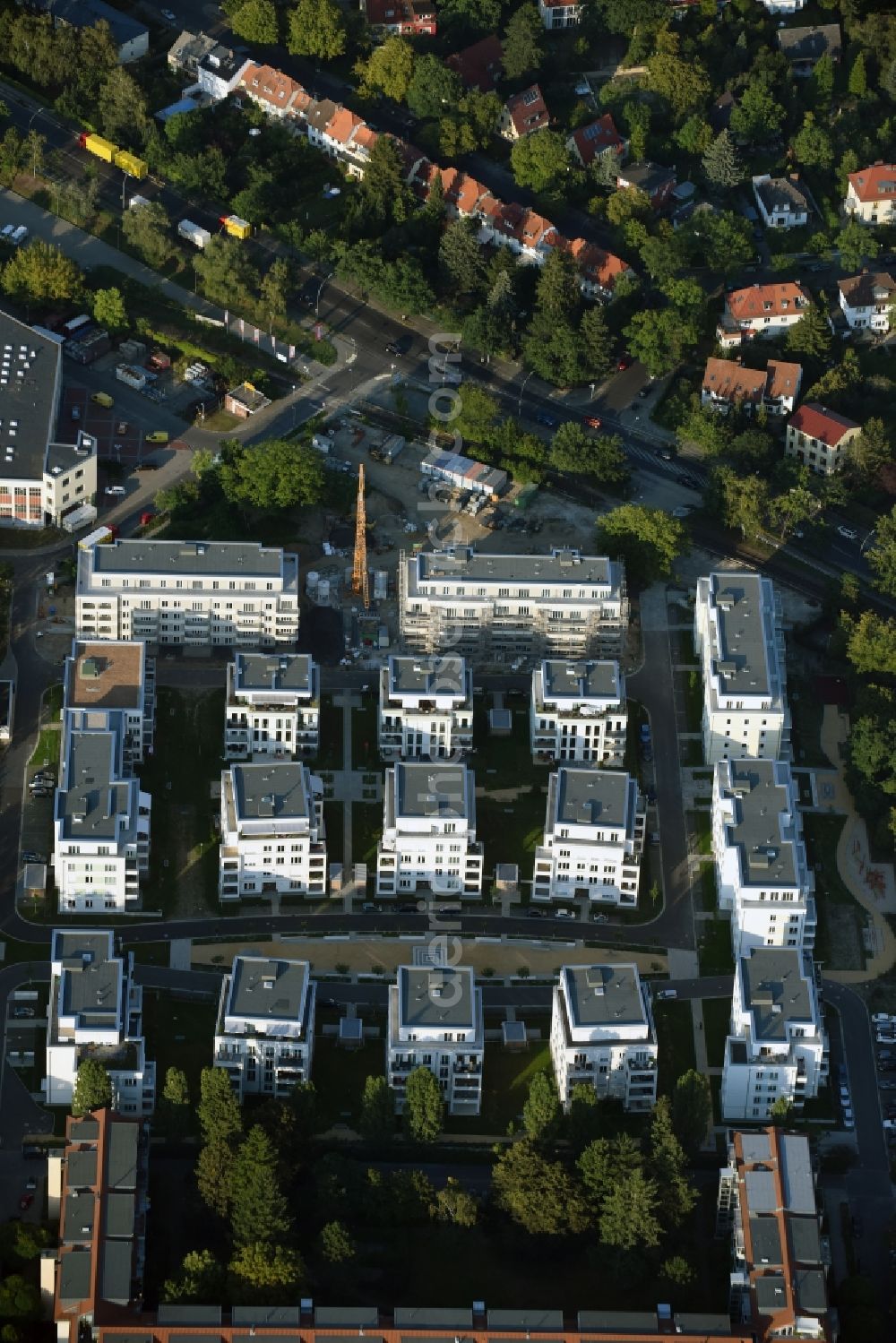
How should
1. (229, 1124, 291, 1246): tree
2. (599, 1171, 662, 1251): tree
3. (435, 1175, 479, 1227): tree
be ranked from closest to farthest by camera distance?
(229, 1124, 291, 1246): tree < (599, 1171, 662, 1251): tree < (435, 1175, 479, 1227): tree

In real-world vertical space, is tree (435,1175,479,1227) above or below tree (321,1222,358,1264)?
above

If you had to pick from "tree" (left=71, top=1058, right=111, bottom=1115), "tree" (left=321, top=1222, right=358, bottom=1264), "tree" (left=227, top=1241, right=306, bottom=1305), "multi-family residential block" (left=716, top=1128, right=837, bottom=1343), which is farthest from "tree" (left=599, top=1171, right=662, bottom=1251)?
"tree" (left=71, top=1058, right=111, bottom=1115)

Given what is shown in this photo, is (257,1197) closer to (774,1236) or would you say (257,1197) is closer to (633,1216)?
(633,1216)

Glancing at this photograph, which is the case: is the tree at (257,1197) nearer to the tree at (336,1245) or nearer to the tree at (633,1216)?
the tree at (336,1245)

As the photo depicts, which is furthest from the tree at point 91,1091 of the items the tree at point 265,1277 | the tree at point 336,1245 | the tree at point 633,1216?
the tree at point 633,1216

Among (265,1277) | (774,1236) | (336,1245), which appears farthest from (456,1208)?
(774,1236)

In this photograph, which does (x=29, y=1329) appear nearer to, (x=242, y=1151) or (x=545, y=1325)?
(x=242, y=1151)

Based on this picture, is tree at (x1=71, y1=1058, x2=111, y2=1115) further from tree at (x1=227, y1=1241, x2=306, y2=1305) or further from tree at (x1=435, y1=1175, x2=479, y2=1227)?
tree at (x1=435, y1=1175, x2=479, y2=1227)
